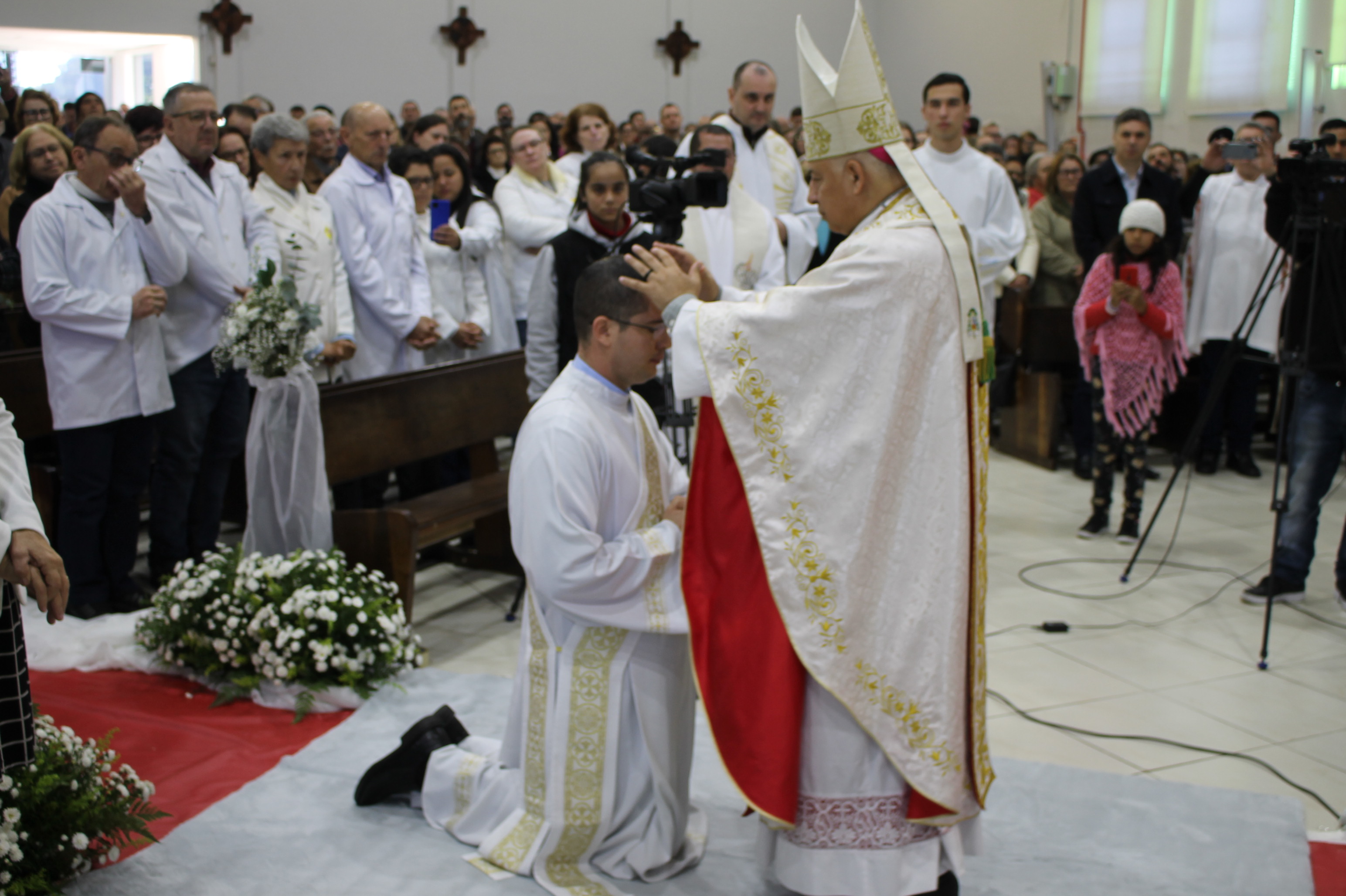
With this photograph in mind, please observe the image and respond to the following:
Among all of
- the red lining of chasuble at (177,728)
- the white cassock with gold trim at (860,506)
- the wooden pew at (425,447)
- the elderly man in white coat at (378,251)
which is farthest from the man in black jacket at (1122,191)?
the red lining of chasuble at (177,728)

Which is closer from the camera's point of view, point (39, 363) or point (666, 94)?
point (39, 363)

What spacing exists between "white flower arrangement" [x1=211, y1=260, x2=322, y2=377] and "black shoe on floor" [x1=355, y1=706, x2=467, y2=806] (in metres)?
1.44

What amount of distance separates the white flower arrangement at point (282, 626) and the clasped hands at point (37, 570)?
4.73 ft

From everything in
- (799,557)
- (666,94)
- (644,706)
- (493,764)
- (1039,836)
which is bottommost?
(1039,836)

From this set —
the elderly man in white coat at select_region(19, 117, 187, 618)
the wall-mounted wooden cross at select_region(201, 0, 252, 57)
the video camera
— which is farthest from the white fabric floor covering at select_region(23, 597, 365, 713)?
the wall-mounted wooden cross at select_region(201, 0, 252, 57)

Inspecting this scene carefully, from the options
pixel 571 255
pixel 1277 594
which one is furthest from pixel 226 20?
pixel 1277 594

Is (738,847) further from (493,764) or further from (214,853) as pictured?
(214,853)

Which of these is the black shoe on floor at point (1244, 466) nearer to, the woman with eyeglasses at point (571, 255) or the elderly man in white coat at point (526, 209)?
the elderly man in white coat at point (526, 209)

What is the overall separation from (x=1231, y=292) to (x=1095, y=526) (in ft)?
6.77

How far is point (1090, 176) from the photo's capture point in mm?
6602

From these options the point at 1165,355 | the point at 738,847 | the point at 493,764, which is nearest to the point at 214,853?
the point at 493,764

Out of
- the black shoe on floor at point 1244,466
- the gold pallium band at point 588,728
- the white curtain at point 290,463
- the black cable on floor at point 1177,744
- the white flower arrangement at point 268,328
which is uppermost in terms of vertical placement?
the white flower arrangement at point 268,328

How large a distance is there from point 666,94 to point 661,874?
44.1 feet

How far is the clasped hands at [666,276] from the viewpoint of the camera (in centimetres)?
239
